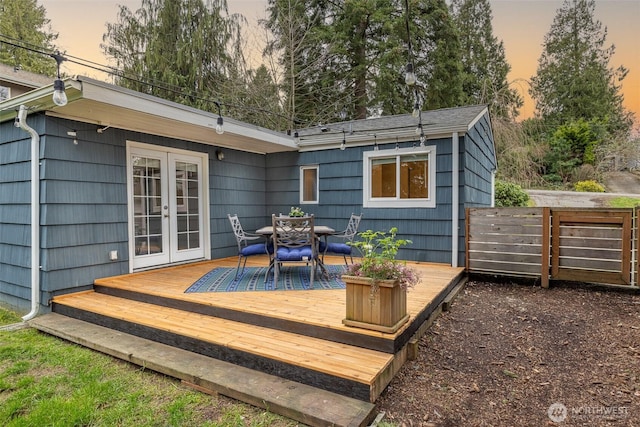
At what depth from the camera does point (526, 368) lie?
2.72 metres

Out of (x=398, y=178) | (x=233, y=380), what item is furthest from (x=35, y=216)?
(x=398, y=178)

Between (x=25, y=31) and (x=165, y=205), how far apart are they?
1375 cm

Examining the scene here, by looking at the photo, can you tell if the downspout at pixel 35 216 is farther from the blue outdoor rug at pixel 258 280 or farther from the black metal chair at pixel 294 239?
the black metal chair at pixel 294 239

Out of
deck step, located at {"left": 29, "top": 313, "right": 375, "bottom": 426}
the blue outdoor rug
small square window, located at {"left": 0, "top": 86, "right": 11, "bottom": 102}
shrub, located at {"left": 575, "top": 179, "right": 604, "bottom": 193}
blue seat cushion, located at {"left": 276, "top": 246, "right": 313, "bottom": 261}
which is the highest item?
small square window, located at {"left": 0, "top": 86, "right": 11, "bottom": 102}

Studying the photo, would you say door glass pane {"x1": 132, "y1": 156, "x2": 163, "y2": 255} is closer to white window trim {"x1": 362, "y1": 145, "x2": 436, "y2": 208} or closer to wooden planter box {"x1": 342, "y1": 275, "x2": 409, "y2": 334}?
white window trim {"x1": 362, "y1": 145, "x2": 436, "y2": 208}

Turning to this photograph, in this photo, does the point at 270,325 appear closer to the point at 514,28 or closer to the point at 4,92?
the point at 4,92

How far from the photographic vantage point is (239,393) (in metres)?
2.24

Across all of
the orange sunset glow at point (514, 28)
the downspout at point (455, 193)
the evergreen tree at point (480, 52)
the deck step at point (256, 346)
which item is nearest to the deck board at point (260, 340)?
the deck step at point (256, 346)

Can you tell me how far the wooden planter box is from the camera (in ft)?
8.38

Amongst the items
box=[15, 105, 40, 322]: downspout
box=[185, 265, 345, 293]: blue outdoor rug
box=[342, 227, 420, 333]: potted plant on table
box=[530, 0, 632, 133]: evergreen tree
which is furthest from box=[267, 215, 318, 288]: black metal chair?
box=[530, 0, 632, 133]: evergreen tree

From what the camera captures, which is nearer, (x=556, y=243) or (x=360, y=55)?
(x=556, y=243)

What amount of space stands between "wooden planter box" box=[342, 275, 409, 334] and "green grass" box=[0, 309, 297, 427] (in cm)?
90

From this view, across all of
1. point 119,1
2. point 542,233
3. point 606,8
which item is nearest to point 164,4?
point 119,1

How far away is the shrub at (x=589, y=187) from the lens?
14570 mm
